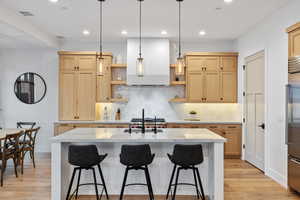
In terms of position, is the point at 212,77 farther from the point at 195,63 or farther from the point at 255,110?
the point at 255,110

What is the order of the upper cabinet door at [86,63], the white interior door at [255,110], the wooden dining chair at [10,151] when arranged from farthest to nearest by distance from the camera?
the upper cabinet door at [86,63]
the white interior door at [255,110]
the wooden dining chair at [10,151]

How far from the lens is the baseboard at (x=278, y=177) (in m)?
4.23

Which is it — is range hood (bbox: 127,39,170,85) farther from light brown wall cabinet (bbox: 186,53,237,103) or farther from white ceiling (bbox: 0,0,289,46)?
light brown wall cabinet (bbox: 186,53,237,103)

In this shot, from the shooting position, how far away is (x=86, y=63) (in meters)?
6.52

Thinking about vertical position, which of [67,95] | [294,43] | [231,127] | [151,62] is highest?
[151,62]

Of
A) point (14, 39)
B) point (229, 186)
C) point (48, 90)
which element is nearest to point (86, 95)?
point (48, 90)

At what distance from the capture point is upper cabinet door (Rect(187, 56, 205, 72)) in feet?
21.6

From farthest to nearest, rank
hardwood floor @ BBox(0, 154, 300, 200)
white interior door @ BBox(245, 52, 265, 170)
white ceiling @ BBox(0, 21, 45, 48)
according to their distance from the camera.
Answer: white interior door @ BBox(245, 52, 265, 170), white ceiling @ BBox(0, 21, 45, 48), hardwood floor @ BBox(0, 154, 300, 200)

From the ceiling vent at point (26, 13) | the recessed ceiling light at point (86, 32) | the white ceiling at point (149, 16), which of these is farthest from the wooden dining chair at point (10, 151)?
the recessed ceiling light at point (86, 32)

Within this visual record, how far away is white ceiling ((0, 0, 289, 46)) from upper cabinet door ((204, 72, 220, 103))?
0.98 meters

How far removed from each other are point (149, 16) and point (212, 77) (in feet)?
8.22

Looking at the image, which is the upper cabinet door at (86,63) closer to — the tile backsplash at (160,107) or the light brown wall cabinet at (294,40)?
the tile backsplash at (160,107)

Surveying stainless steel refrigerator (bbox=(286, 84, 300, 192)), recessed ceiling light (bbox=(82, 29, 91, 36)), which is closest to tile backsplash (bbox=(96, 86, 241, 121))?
recessed ceiling light (bbox=(82, 29, 91, 36))

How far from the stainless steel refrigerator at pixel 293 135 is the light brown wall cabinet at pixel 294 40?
1.62 ft
